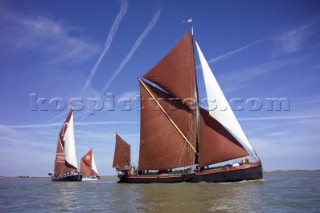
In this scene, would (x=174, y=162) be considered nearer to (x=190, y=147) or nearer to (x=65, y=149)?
(x=190, y=147)

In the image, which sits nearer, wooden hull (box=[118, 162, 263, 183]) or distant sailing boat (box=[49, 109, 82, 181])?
wooden hull (box=[118, 162, 263, 183])

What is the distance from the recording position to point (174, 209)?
22.0 metres

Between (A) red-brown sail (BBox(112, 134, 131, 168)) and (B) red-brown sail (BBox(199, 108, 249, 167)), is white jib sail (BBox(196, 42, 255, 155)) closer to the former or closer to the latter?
(B) red-brown sail (BBox(199, 108, 249, 167))

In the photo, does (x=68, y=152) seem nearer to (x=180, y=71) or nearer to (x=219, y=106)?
(x=180, y=71)

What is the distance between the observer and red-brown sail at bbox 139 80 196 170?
50031 millimetres

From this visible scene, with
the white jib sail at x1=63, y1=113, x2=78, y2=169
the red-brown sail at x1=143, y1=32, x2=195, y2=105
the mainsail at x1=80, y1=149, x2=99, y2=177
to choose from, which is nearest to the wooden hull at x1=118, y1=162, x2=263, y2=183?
the red-brown sail at x1=143, y1=32, x2=195, y2=105

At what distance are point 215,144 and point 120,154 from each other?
1113 inches

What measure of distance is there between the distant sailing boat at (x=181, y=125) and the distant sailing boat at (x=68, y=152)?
1417 inches

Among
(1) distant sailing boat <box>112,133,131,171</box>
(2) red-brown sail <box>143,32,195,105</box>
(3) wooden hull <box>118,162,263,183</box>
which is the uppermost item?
(2) red-brown sail <box>143,32,195,105</box>

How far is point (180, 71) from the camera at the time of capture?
52.0 m

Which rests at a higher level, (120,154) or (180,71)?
(180,71)

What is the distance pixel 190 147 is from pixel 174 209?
27.7 metres

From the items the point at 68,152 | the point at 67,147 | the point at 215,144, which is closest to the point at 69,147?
the point at 67,147

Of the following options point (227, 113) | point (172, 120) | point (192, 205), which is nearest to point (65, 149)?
point (172, 120)
